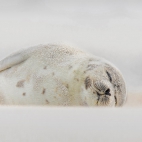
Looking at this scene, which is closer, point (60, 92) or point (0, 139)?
point (0, 139)

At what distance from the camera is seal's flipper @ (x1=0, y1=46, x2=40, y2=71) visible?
174cm

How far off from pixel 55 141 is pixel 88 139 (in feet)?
0.18

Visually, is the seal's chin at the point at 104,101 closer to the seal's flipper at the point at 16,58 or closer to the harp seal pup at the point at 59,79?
the harp seal pup at the point at 59,79

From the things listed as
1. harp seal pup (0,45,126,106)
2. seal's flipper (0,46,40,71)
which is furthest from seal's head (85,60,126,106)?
seal's flipper (0,46,40,71)

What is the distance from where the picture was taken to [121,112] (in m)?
0.79

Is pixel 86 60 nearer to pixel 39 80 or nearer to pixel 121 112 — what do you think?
pixel 39 80

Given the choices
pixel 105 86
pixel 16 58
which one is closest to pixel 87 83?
pixel 105 86

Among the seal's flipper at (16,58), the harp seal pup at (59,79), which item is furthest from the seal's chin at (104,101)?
the seal's flipper at (16,58)

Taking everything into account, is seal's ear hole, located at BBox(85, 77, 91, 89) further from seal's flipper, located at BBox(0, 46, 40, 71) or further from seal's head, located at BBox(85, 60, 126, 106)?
seal's flipper, located at BBox(0, 46, 40, 71)

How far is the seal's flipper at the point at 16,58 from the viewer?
174 cm

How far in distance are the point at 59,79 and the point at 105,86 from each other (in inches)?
9.0

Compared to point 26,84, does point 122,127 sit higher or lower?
higher

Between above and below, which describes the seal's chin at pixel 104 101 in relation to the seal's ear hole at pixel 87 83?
below

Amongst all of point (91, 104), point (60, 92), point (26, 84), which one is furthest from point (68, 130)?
point (26, 84)
